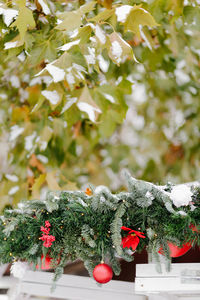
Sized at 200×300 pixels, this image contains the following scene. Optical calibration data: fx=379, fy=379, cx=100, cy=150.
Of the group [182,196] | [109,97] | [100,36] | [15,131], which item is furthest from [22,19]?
[15,131]

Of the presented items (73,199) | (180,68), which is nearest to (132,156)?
(180,68)

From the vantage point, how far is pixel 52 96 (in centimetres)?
139

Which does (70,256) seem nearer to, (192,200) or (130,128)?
(192,200)

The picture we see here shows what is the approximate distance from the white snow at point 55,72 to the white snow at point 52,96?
0.81ft

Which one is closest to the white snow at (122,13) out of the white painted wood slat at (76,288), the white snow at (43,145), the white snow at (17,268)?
the white snow at (17,268)

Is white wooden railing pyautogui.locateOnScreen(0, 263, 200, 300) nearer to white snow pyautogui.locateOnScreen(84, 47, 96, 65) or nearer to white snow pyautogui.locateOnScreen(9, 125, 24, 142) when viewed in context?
white snow pyautogui.locateOnScreen(84, 47, 96, 65)

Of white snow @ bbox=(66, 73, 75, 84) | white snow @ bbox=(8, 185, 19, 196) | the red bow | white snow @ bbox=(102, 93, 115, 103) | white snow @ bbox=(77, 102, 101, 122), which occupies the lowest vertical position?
white snow @ bbox=(8, 185, 19, 196)

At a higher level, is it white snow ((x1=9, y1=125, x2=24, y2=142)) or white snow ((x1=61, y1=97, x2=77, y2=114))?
white snow ((x1=61, y1=97, x2=77, y2=114))

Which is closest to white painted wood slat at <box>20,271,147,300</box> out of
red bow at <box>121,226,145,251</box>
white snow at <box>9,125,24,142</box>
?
red bow at <box>121,226,145,251</box>

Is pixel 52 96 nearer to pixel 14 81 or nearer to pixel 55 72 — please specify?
pixel 55 72

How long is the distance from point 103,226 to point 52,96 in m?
0.57

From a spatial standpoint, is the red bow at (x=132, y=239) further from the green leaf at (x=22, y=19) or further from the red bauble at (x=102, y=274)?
the green leaf at (x=22, y=19)

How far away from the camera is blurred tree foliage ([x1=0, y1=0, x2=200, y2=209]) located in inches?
46.7

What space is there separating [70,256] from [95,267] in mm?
109
